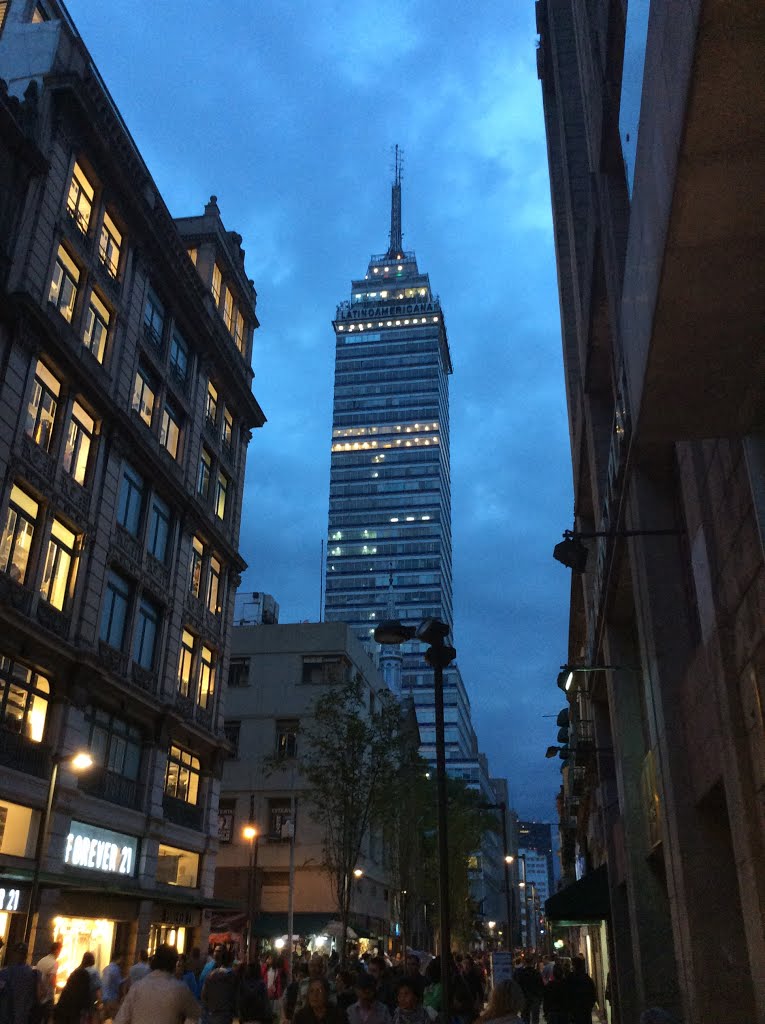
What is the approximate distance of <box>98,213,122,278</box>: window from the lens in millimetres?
30266

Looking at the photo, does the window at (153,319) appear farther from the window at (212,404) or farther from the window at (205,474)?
the window at (205,474)

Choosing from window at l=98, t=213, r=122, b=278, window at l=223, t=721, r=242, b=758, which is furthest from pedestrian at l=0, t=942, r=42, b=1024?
window at l=223, t=721, r=242, b=758

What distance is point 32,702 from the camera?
24.2 metres

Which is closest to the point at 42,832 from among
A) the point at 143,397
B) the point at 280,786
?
the point at 143,397

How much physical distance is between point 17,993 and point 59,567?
597 inches

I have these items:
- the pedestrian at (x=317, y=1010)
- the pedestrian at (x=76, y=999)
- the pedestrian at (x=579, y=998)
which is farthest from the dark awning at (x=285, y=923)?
the pedestrian at (x=317, y=1010)

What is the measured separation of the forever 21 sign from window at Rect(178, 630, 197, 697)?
663cm

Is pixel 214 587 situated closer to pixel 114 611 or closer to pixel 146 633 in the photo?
pixel 146 633

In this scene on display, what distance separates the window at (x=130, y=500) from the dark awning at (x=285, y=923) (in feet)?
81.6

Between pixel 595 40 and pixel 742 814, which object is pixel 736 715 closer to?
pixel 742 814

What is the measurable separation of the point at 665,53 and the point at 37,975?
14.5 meters

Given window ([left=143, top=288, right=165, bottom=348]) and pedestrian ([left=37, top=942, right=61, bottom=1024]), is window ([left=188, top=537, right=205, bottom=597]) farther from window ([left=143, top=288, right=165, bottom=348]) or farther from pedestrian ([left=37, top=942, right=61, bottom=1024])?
pedestrian ([left=37, top=942, right=61, bottom=1024])

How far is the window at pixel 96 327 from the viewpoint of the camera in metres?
28.7

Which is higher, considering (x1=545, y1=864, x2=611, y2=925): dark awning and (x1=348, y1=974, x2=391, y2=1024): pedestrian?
(x1=545, y1=864, x2=611, y2=925): dark awning
